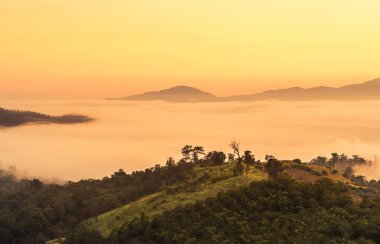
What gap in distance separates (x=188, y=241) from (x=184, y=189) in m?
41.3

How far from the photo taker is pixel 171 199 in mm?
106312

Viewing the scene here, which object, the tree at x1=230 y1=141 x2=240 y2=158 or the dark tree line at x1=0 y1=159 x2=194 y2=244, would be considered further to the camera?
the dark tree line at x1=0 y1=159 x2=194 y2=244

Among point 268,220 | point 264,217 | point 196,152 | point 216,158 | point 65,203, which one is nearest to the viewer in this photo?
point 268,220

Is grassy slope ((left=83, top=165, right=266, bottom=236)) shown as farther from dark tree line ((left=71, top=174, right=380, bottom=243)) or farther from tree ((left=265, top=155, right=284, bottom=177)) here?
dark tree line ((left=71, top=174, right=380, bottom=243))

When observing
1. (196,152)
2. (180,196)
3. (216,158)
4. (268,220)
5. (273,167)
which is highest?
(273,167)

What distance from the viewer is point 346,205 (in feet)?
248

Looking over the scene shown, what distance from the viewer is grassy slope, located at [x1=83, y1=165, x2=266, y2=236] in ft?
326

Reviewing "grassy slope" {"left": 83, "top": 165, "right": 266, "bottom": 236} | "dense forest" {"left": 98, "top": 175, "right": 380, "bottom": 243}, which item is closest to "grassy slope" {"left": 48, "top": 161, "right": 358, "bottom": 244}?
"grassy slope" {"left": 83, "top": 165, "right": 266, "bottom": 236}

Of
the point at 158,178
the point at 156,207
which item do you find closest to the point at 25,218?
the point at 158,178

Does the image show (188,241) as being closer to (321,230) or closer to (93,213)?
(321,230)

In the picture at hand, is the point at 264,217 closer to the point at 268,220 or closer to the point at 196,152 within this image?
the point at 268,220

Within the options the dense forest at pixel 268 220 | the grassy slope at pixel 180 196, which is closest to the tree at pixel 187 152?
the grassy slope at pixel 180 196

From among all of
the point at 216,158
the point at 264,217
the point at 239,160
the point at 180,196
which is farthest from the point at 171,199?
the point at 216,158

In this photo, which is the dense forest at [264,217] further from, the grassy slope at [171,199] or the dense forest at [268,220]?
the grassy slope at [171,199]
